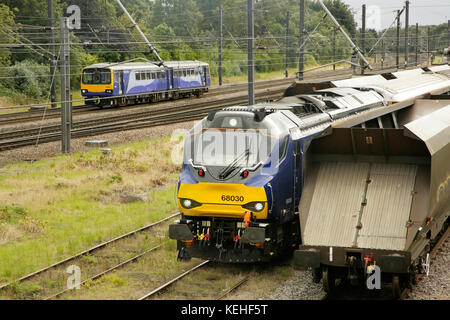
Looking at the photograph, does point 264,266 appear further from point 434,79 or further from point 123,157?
point 434,79

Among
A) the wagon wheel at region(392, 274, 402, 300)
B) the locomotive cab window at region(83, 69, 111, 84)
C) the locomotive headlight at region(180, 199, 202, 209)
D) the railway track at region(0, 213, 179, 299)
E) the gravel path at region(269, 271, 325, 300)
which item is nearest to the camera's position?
the wagon wheel at region(392, 274, 402, 300)

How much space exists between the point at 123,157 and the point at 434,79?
1304cm

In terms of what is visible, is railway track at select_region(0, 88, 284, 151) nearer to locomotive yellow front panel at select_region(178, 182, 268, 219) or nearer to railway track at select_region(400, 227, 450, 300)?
locomotive yellow front panel at select_region(178, 182, 268, 219)

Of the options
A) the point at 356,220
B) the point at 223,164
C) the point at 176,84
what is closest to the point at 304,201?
the point at 356,220

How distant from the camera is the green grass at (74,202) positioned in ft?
47.1

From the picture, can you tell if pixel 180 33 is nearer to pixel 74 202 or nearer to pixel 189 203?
pixel 74 202

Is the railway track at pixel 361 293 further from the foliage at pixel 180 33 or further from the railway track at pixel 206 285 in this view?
the foliage at pixel 180 33

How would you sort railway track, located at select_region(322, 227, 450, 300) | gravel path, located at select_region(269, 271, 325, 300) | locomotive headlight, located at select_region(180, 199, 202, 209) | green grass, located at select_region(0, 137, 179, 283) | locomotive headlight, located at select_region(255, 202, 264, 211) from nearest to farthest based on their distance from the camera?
railway track, located at select_region(322, 227, 450, 300)
gravel path, located at select_region(269, 271, 325, 300)
locomotive headlight, located at select_region(255, 202, 264, 211)
locomotive headlight, located at select_region(180, 199, 202, 209)
green grass, located at select_region(0, 137, 179, 283)

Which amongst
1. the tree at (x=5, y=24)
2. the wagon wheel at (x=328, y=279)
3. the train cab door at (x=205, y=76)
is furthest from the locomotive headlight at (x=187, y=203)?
the train cab door at (x=205, y=76)

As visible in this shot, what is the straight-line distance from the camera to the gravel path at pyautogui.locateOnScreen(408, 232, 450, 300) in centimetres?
1078

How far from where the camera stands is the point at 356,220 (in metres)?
10.6

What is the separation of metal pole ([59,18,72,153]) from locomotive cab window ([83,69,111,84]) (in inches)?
638

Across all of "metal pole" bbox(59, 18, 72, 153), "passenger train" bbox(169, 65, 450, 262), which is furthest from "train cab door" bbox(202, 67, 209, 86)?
"passenger train" bbox(169, 65, 450, 262)

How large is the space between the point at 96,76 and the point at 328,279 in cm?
3368
